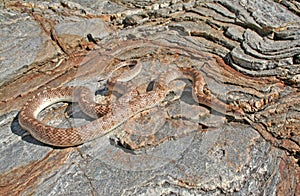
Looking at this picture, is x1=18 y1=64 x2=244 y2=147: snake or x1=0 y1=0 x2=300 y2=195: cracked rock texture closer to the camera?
x1=0 y1=0 x2=300 y2=195: cracked rock texture

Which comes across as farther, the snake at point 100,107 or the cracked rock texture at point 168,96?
the snake at point 100,107

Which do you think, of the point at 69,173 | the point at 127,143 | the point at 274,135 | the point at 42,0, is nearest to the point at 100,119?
the point at 127,143

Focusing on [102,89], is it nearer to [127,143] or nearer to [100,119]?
[100,119]

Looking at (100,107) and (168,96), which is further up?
(100,107)
